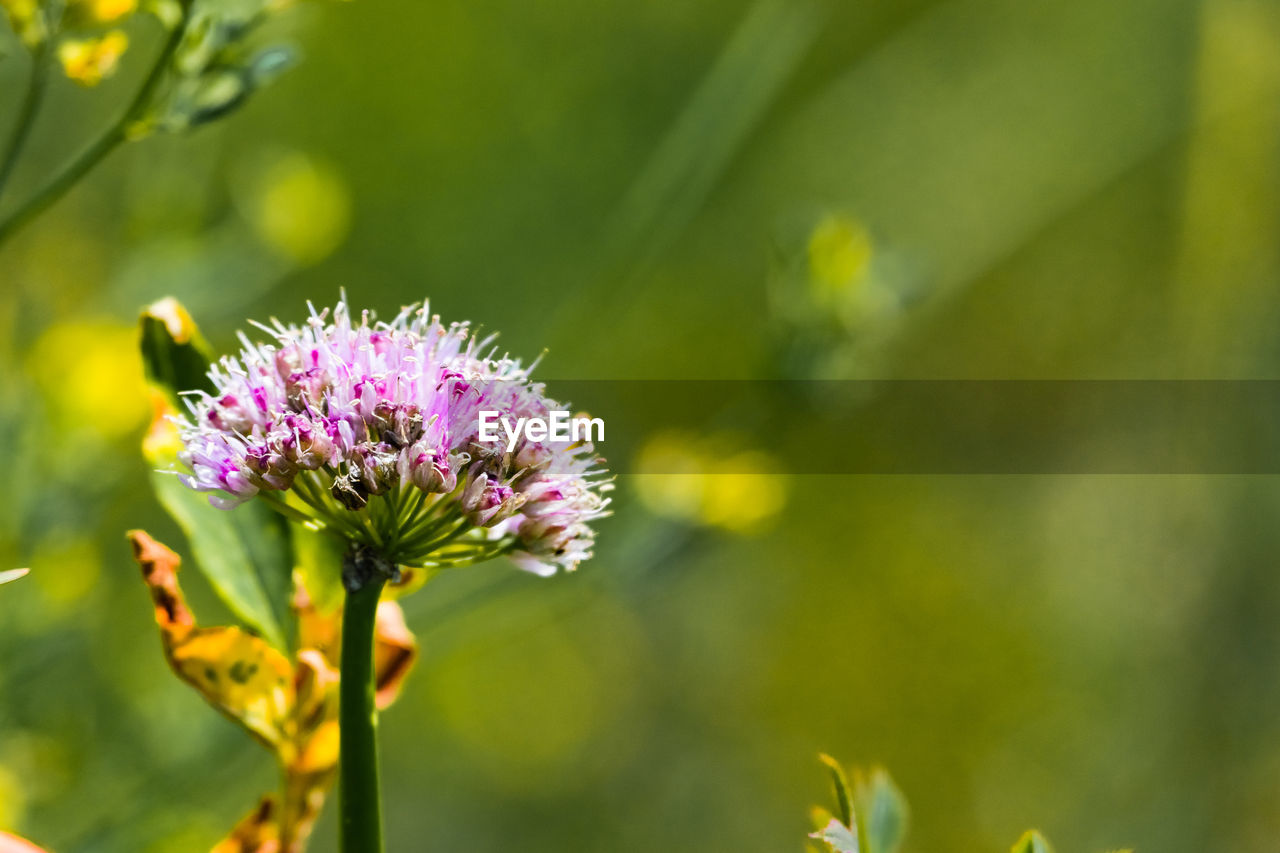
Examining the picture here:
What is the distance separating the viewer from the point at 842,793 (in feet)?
1.52

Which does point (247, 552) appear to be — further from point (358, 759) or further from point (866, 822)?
point (866, 822)

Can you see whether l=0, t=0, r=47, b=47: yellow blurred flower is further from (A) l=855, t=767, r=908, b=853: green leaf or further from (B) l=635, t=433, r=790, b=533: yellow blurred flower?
(B) l=635, t=433, r=790, b=533: yellow blurred flower

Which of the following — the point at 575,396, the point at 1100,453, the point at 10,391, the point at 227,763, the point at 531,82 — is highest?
the point at 531,82

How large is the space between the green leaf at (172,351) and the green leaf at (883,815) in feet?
1.20

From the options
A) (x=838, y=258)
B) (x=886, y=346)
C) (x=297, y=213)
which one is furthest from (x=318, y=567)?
(x=886, y=346)

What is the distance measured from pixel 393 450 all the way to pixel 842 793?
232mm

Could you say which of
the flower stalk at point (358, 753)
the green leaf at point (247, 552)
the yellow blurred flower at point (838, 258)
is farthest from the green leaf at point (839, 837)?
the yellow blurred flower at point (838, 258)

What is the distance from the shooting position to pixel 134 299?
1.41 m

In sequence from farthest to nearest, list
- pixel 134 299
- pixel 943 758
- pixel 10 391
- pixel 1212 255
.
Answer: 1. pixel 943 758
2. pixel 1212 255
3. pixel 134 299
4. pixel 10 391

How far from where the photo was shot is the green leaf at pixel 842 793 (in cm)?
46

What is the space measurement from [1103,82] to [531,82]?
143 centimetres

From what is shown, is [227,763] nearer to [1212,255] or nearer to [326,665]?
[326,665]

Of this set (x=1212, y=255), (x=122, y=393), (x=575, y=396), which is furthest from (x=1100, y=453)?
(x=122, y=393)

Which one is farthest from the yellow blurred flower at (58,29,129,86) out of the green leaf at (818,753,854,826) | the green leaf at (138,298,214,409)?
the green leaf at (818,753,854,826)
